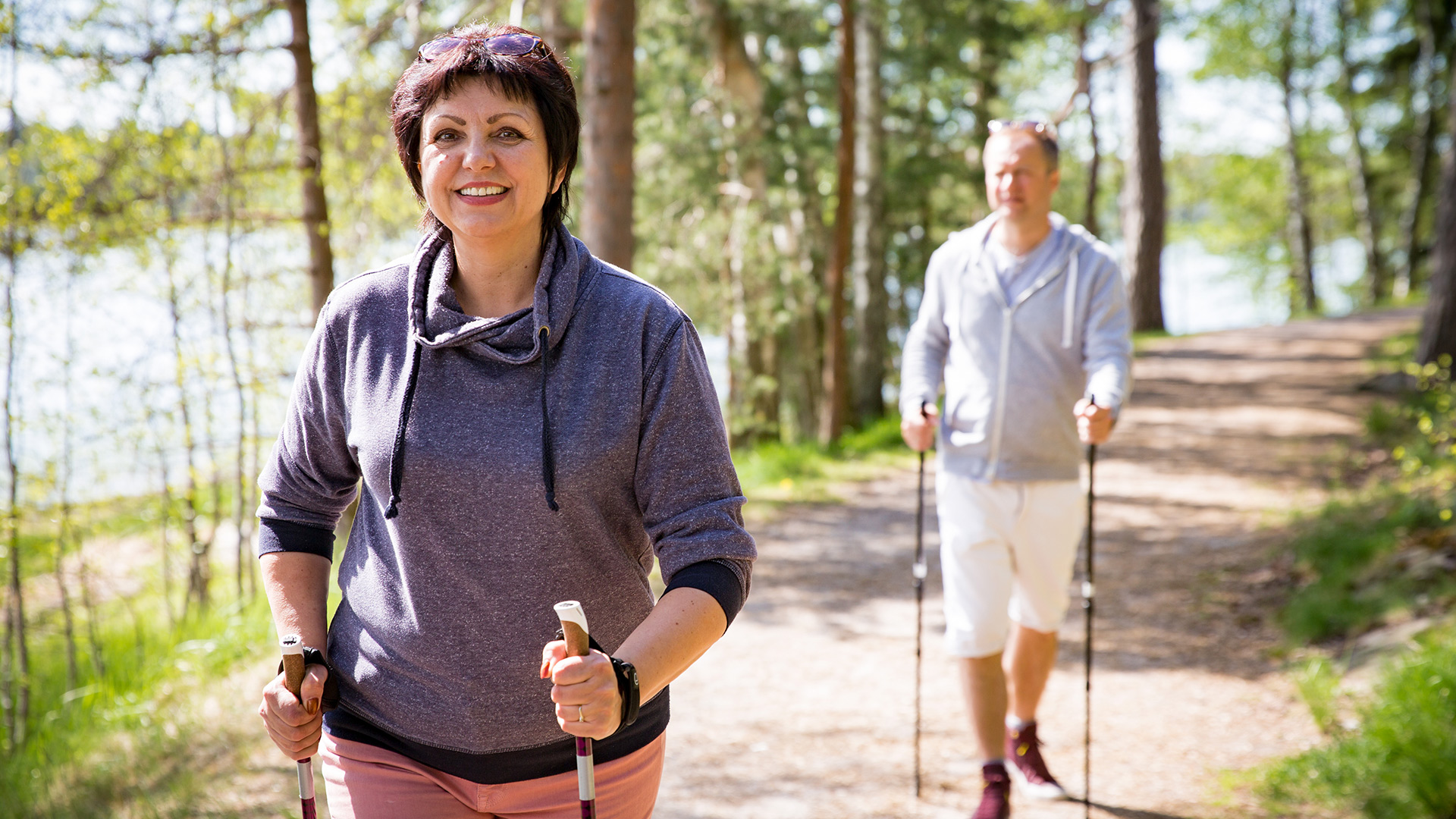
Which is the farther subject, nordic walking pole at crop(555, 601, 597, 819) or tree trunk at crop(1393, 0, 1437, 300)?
tree trunk at crop(1393, 0, 1437, 300)

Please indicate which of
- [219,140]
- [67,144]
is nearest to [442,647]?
[67,144]

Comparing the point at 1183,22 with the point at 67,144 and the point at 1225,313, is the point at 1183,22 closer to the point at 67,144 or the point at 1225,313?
the point at 67,144

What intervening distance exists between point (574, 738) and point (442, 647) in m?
0.27

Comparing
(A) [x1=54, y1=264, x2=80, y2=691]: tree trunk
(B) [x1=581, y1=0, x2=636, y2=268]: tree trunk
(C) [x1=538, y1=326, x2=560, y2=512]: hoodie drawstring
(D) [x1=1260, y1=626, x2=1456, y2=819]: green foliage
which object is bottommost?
(D) [x1=1260, y1=626, x2=1456, y2=819]: green foliage

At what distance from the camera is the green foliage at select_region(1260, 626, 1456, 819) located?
341cm

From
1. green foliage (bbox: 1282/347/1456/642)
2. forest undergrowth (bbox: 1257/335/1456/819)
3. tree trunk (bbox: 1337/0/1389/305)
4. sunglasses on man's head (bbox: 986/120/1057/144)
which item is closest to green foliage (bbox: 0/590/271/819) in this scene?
sunglasses on man's head (bbox: 986/120/1057/144)

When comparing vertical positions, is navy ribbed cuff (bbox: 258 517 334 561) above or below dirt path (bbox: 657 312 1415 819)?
above

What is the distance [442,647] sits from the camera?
1741mm

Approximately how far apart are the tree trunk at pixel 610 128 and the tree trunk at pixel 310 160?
168 cm

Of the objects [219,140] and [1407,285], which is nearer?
[219,140]

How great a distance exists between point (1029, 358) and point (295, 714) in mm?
2737

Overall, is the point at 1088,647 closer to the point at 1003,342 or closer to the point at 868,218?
the point at 1003,342

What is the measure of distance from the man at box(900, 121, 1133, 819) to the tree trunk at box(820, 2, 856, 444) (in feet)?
25.6

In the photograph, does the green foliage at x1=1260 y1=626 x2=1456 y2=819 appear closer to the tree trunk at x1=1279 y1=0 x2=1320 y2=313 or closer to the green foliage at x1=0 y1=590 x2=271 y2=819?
the green foliage at x1=0 y1=590 x2=271 y2=819
